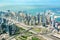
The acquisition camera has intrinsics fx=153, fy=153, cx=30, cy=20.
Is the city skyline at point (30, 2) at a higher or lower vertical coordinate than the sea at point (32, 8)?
higher

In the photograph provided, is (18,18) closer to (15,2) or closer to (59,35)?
(15,2)

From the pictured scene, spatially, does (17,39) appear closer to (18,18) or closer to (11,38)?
(11,38)

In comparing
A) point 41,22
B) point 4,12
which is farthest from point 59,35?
point 4,12

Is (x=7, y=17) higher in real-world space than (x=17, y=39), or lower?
higher

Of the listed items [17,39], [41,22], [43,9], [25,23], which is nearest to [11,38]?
[17,39]

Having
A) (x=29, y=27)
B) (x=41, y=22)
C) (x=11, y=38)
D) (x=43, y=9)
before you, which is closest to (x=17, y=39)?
(x=11, y=38)

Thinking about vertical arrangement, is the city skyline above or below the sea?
above

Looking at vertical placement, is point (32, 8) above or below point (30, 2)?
below

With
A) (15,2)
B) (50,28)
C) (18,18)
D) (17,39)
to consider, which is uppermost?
(15,2)

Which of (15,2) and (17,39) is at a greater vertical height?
(15,2)
